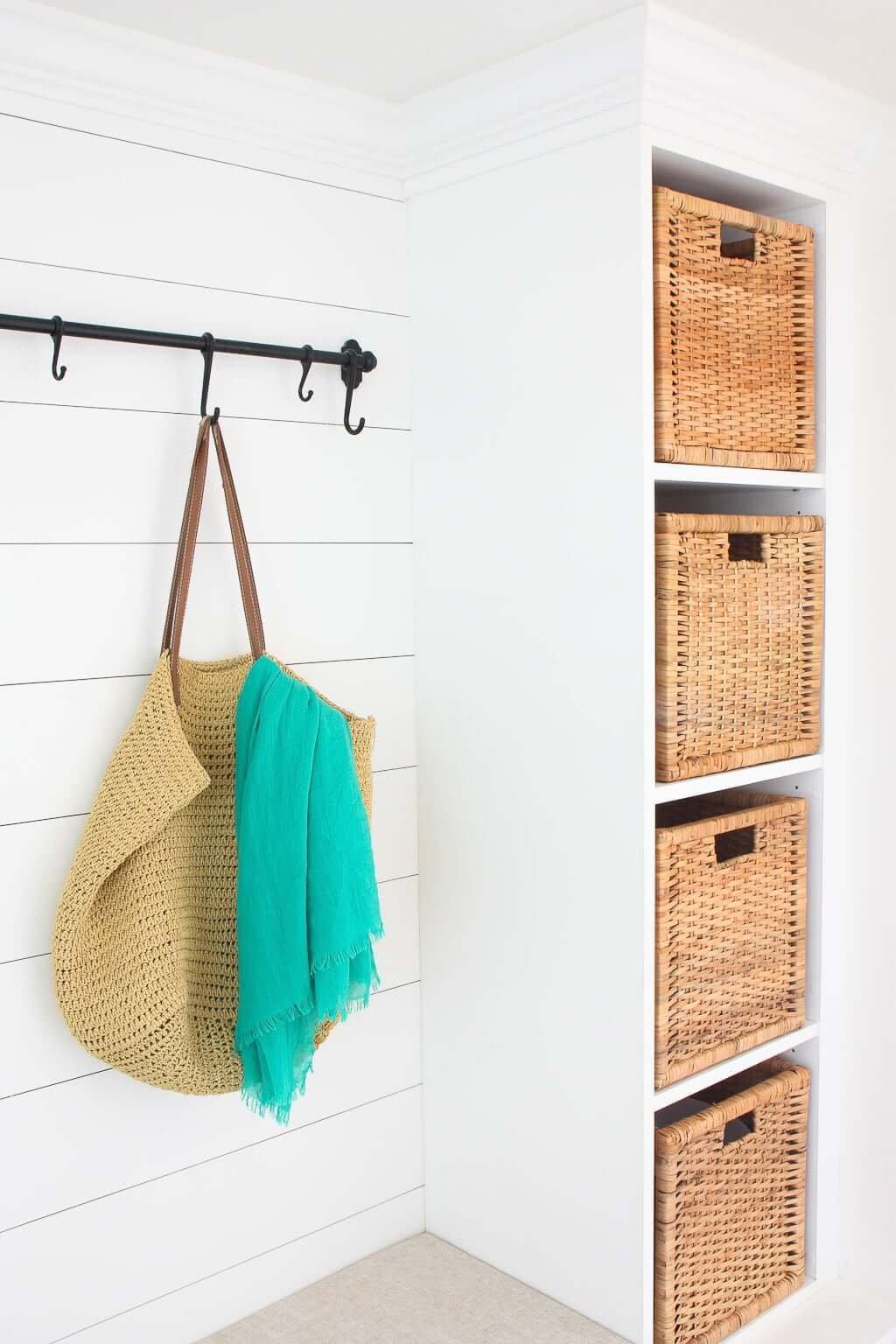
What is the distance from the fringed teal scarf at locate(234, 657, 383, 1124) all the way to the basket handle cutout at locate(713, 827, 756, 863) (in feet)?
1.76

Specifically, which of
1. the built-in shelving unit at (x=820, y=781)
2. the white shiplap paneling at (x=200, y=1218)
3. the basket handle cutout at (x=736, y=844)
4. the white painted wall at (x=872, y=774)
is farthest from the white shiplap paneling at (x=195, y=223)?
the white shiplap paneling at (x=200, y=1218)

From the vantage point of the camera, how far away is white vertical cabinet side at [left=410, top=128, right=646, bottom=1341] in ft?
5.08

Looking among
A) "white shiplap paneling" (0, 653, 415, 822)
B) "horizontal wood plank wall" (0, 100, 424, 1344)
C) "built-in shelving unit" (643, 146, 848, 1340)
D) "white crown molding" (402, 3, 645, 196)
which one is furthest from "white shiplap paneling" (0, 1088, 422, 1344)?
"white crown molding" (402, 3, 645, 196)

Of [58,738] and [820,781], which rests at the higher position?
[58,738]

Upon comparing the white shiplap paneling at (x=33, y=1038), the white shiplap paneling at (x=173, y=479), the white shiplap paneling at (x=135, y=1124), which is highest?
the white shiplap paneling at (x=173, y=479)

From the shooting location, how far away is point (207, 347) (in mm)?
1524

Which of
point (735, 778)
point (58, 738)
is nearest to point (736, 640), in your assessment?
point (735, 778)

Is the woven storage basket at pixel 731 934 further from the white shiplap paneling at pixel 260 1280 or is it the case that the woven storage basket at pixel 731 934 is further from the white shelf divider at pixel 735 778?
the white shiplap paneling at pixel 260 1280

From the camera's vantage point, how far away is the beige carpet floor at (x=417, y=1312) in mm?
1608

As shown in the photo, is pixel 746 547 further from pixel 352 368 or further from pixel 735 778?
pixel 352 368

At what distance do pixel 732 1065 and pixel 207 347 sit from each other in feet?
3.81

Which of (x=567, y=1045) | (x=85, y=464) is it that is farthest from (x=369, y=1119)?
(x=85, y=464)

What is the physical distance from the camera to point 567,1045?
165 centimetres

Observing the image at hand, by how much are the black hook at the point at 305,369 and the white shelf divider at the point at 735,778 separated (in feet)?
2.27
